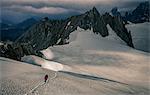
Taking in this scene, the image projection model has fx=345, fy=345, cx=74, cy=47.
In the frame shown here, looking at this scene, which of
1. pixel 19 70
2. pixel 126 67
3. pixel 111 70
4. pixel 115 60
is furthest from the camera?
pixel 115 60

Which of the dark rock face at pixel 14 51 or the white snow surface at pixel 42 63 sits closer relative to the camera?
the dark rock face at pixel 14 51

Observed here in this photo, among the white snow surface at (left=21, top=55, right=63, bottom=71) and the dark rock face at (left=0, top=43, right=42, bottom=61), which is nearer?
the dark rock face at (left=0, top=43, right=42, bottom=61)

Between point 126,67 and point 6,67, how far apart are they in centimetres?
4699

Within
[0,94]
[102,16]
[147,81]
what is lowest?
[147,81]

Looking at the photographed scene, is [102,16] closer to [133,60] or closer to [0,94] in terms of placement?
[133,60]

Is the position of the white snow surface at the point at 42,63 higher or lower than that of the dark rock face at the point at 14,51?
lower

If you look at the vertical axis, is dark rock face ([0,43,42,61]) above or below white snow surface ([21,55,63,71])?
above

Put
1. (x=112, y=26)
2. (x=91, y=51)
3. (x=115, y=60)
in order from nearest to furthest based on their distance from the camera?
(x=115, y=60) → (x=91, y=51) → (x=112, y=26)

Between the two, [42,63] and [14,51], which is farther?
[42,63]

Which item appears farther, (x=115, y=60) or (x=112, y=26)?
(x=112, y=26)

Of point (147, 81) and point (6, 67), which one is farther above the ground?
point (6, 67)

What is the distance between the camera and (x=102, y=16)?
17675cm

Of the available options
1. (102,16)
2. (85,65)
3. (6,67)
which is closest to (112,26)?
(102,16)

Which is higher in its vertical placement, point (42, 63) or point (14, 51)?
Answer: point (14, 51)
